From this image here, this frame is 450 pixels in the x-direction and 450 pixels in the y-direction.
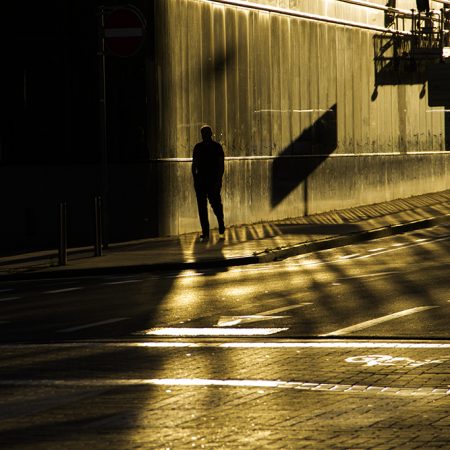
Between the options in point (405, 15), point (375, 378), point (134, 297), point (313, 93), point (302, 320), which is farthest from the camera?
point (405, 15)

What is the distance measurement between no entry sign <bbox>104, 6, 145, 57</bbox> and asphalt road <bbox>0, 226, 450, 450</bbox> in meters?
5.71

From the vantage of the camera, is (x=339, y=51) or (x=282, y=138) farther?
(x=339, y=51)

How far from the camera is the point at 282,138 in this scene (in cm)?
3303

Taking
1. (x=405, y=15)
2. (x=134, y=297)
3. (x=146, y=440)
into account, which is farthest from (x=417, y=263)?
(x=405, y=15)

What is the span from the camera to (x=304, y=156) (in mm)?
34000

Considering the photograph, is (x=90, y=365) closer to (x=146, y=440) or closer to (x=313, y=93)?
(x=146, y=440)

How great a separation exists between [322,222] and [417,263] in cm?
908

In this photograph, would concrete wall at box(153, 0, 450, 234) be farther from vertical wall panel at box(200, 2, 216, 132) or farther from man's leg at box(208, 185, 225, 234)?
man's leg at box(208, 185, 225, 234)

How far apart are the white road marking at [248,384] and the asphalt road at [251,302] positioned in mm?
2822

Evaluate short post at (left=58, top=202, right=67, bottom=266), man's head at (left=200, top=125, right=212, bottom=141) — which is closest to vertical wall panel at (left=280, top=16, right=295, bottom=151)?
man's head at (left=200, top=125, right=212, bottom=141)

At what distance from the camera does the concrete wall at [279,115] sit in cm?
2886

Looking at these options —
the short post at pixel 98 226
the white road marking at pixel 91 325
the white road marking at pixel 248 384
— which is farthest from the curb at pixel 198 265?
the white road marking at pixel 248 384

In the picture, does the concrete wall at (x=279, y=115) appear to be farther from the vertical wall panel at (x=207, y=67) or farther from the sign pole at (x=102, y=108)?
the sign pole at (x=102, y=108)

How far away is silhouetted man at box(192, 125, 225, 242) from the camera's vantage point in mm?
26891
